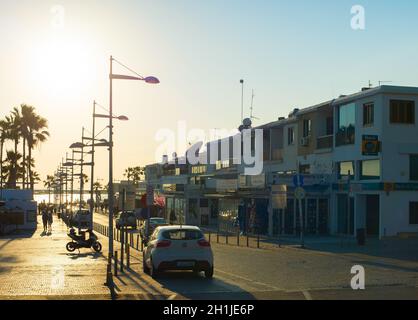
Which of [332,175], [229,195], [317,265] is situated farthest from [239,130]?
[317,265]

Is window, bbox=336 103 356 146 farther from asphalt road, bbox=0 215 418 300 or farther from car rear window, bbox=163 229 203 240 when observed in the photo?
car rear window, bbox=163 229 203 240

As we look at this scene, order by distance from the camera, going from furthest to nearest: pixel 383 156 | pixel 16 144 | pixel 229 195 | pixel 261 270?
pixel 16 144
pixel 229 195
pixel 383 156
pixel 261 270

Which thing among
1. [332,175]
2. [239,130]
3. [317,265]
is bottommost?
[317,265]

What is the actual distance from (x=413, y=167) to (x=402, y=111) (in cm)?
340

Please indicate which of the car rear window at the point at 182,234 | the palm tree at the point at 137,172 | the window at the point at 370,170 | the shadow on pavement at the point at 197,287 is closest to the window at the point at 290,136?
the window at the point at 370,170

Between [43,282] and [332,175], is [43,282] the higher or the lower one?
the lower one

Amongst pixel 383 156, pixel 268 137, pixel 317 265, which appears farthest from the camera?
pixel 268 137

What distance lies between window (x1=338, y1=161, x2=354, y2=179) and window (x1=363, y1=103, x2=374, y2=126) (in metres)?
3.05

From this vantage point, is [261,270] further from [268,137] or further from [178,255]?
[268,137]

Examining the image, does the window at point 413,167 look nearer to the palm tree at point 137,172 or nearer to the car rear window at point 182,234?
the car rear window at point 182,234

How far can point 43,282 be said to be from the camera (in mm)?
19000

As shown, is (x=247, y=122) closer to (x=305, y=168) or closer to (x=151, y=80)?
(x=305, y=168)

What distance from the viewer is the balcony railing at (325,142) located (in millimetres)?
45844
